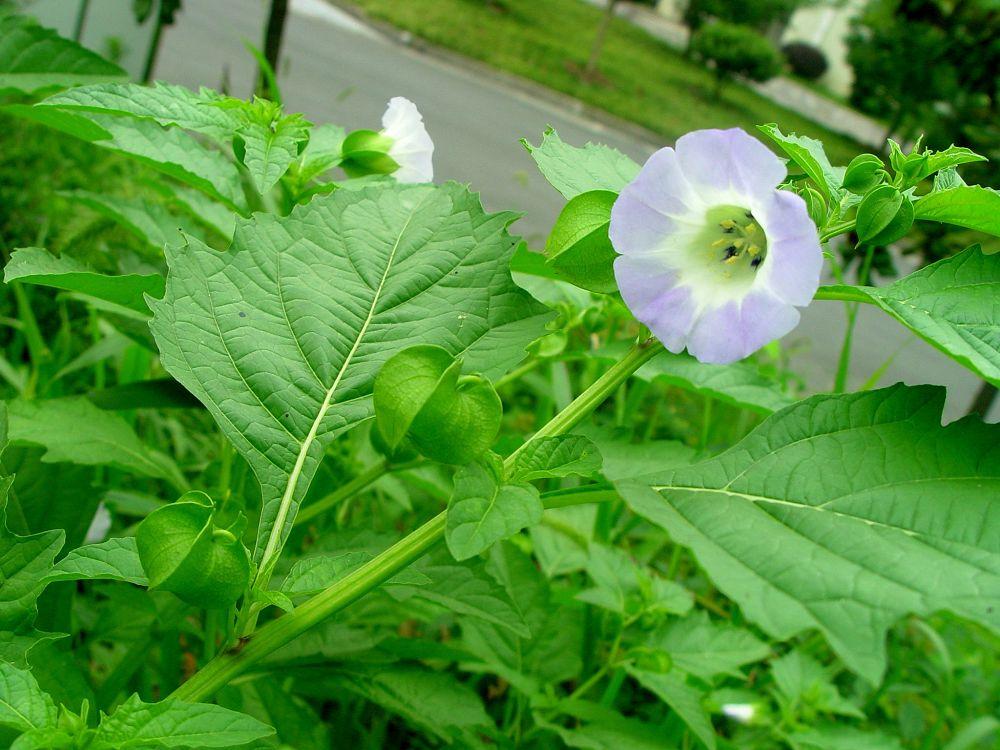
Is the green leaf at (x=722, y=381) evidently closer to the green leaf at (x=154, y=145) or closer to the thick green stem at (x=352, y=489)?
the thick green stem at (x=352, y=489)

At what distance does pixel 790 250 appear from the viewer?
33.8 inches

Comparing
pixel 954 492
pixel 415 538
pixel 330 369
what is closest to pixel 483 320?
pixel 330 369

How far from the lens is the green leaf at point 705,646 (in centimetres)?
158

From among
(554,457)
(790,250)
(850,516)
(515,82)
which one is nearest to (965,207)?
(790,250)

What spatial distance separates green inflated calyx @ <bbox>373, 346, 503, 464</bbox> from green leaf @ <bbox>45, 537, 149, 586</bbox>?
0.86 feet

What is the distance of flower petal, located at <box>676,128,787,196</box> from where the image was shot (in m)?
0.87

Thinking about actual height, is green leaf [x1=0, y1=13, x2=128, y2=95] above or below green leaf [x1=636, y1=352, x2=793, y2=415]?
above

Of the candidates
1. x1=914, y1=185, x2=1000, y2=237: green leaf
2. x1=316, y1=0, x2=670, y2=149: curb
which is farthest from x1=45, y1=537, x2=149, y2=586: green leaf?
x1=316, y1=0, x2=670, y2=149: curb

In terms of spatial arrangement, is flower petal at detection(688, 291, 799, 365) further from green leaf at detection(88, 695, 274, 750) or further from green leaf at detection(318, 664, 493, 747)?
green leaf at detection(318, 664, 493, 747)

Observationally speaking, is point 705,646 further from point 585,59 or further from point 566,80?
point 585,59

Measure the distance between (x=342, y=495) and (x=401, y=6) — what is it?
14792 mm

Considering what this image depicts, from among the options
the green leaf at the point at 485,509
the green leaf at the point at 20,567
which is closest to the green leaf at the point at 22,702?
the green leaf at the point at 20,567

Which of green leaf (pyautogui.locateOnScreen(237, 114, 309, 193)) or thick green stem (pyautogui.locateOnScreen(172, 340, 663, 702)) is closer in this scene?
thick green stem (pyautogui.locateOnScreen(172, 340, 663, 702))

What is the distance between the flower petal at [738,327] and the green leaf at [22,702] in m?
0.63
